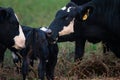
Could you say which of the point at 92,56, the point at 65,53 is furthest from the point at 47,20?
the point at 92,56

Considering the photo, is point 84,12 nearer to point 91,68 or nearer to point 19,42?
point 91,68

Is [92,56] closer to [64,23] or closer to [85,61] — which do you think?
[85,61]

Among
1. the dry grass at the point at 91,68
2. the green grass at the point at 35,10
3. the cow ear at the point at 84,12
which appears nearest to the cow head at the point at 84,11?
the cow ear at the point at 84,12

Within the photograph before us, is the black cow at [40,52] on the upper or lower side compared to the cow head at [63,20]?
lower

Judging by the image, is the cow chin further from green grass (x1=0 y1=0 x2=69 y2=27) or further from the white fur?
green grass (x1=0 y1=0 x2=69 y2=27)

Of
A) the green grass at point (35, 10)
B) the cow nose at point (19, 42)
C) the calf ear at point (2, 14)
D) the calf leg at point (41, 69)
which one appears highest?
the green grass at point (35, 10)

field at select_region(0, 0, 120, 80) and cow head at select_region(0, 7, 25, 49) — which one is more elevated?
cow head at select_region(0, 7, 25, 49)

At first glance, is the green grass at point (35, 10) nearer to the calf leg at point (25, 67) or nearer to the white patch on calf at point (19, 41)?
the white patch on calf at point (19, 41)

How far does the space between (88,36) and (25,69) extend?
5.65 ft

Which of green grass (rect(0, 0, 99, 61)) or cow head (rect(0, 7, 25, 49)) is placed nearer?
cow head (rect(0, 7, 25, 49))

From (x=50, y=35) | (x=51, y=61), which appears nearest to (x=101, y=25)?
(x=50, y=35)

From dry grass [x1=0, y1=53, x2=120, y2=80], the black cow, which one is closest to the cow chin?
the black cow

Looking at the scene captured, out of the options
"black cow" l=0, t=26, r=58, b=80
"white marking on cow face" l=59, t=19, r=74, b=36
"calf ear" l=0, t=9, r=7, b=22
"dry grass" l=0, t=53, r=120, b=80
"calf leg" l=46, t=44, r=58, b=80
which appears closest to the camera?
"black cow" l=0, t=26, r=58, b=80

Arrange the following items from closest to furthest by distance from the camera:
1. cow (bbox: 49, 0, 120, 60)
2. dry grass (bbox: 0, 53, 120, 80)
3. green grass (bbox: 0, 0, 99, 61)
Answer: dry grass (bbox: 0, 53, 120, 80) → cow (bbox: 49, 0, 120, 60) → green grass (bbox: 0, 0, 99, 61)
